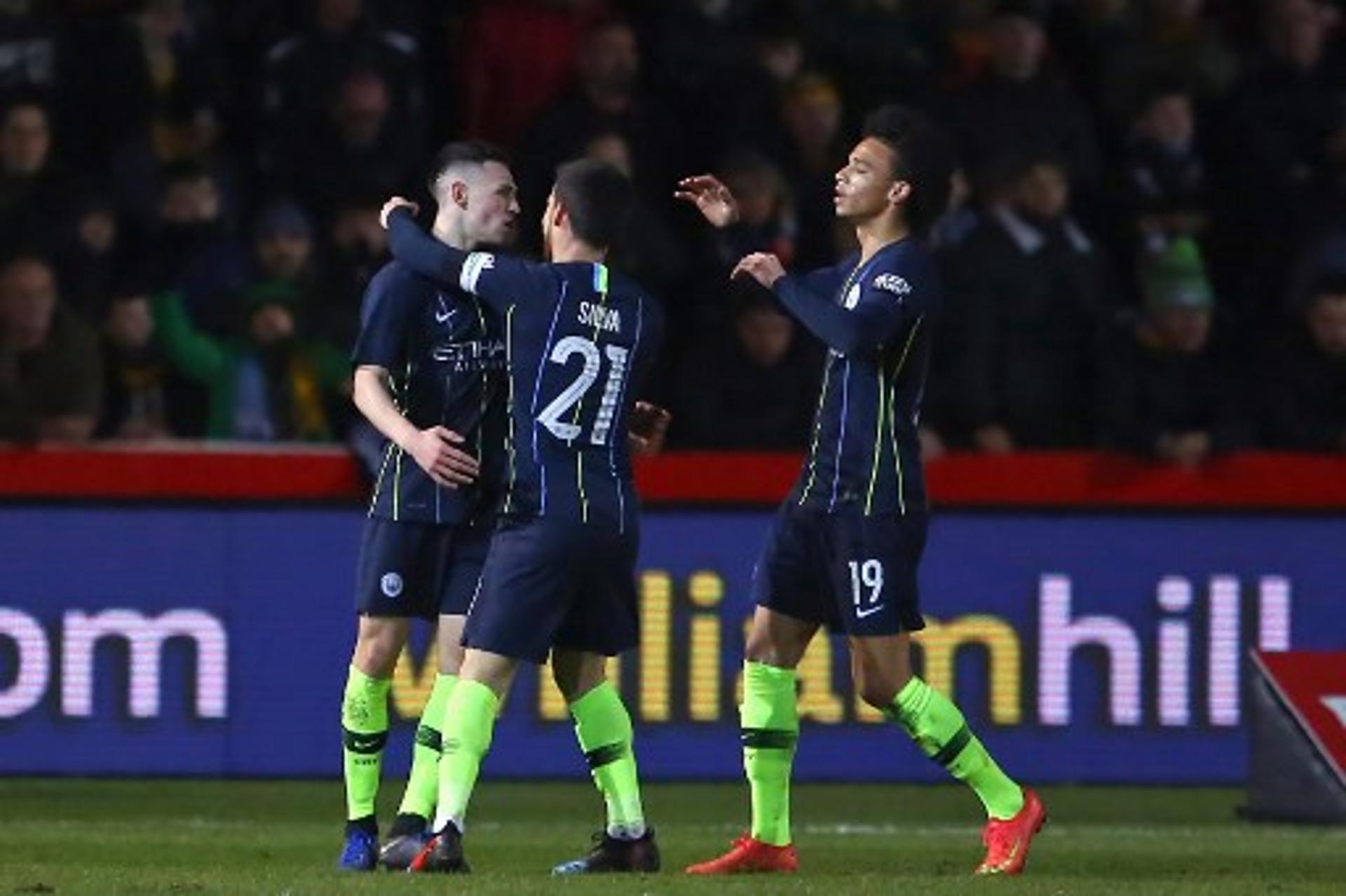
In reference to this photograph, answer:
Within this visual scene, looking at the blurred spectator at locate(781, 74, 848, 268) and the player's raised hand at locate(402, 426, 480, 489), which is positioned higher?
the blurred spectator at locate(781, 74, 848, 268)

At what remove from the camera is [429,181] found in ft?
38.2

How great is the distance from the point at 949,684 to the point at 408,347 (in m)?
4.69

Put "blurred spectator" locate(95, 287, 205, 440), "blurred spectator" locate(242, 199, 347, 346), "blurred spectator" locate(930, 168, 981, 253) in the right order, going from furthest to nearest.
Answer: "blurred spectator" locate(930, 168, 981, 253) → "blurred spectator" locate(242, 199, 347, 346) → "blurred spectator" locate(95, 287, 205, 440)

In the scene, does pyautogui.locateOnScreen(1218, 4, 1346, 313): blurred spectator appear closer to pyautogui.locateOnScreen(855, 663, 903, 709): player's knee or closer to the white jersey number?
pyautogui.locateOnScreen(855, 663, 903, 709): player's knee

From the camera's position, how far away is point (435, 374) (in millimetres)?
11484

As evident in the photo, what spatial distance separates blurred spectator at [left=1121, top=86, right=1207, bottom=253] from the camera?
1795 cm

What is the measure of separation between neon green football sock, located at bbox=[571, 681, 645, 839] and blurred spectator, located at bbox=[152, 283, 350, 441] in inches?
204

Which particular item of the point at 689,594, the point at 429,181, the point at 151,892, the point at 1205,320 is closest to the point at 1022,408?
the point at 1205,320

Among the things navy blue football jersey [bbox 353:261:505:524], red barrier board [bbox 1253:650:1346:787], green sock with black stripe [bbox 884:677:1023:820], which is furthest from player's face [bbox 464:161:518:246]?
red barrier board [bbox 1253:650:1346:787]

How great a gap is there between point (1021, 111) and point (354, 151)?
9.97ft

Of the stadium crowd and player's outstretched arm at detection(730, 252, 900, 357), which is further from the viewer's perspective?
the stadium crowd

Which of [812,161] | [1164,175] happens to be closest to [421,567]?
[812,161]

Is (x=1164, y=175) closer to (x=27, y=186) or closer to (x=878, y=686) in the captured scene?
(x=27, y=186)

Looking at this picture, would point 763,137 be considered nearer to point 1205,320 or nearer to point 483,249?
point 1205,320
